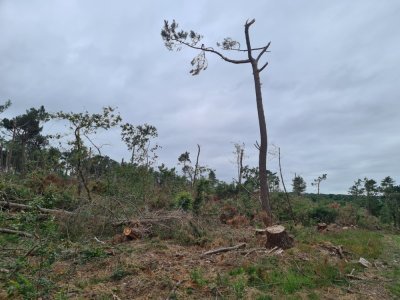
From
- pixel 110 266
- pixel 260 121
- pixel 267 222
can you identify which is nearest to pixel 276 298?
pixel 110 266

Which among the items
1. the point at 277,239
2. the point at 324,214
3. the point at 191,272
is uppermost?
the point at 324,214

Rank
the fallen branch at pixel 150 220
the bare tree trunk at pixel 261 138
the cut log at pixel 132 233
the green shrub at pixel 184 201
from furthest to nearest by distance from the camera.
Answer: the bare tree trunk at pixel 261 138, the green shrub at pixel 184 201, the fallen branch at pixel 150 220, the cut log at pixel 132 233

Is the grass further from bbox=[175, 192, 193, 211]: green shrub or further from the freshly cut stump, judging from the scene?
bbox=[175, 192, 193, 211]: green shrub

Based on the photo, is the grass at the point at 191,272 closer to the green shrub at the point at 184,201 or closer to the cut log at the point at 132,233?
the cut log at the point at 132,233

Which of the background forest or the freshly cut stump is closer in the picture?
the background forest

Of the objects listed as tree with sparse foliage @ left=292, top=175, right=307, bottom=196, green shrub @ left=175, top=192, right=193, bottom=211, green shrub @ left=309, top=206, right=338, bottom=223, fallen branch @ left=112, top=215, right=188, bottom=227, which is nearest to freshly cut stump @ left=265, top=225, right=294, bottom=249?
fallen branch @ left=112, top=215, right=188, bottom=227

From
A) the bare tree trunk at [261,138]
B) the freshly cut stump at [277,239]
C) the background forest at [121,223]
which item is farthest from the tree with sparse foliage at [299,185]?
the freshly cut stump at [277,239]

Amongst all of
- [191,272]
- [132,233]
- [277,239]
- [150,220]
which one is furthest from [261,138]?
[191,272]

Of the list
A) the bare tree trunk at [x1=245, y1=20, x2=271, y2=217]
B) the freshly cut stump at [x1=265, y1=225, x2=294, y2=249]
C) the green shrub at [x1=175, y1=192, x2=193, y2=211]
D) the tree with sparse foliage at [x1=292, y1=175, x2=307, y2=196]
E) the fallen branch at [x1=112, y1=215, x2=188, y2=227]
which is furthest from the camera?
the tree with sparse foliage at [x1=292, y1=175, x2=307, y2=196]

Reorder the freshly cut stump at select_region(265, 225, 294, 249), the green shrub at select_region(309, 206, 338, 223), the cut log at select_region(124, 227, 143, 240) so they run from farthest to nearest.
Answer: the green shrub at select_region(309, 206, 338, 223), the cut log at select_region(124, 227, 143, 240), the freshly cut stump at select_region(265, 225, 294, 249)

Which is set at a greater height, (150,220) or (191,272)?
(150,220)

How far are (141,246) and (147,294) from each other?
2619 millimetres

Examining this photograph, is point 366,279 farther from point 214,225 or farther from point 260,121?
point 260,121

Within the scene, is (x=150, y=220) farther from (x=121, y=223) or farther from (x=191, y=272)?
(x=191, y=272)
